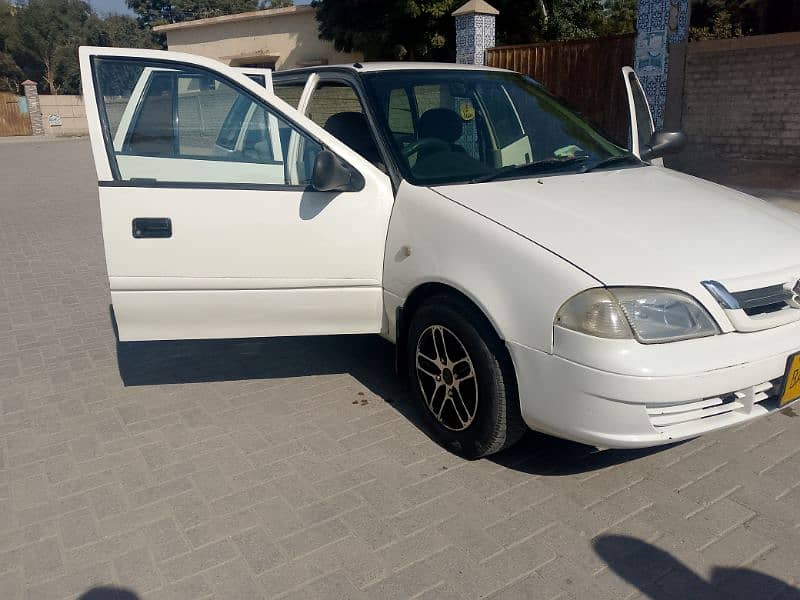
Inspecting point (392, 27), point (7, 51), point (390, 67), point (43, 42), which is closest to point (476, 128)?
point (390, 67)

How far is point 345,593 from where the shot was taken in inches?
95.7

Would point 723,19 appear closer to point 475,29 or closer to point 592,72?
point 475,29

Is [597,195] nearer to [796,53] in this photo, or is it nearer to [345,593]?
[345,593]

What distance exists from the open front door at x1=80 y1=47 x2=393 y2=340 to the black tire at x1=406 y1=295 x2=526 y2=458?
412 millimetres

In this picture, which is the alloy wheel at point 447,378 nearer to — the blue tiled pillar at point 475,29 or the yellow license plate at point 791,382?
the yellow license plate at point 791,382

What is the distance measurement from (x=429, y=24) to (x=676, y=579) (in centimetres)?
1994

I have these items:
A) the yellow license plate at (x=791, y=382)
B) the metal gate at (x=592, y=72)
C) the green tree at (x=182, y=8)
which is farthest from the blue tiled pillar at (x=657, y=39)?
the green tree at (x=182, y=8)

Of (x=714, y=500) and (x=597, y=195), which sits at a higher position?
(x=597, y=195)

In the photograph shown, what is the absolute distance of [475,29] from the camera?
11.9 metres

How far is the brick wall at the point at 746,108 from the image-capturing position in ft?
29.4

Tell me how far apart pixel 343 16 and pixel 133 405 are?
68.2 feet

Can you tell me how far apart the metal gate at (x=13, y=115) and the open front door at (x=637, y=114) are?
37719 mm

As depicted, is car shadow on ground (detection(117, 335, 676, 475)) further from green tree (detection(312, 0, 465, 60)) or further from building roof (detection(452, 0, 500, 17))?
green tree (detection(312, 0, 465, 60))

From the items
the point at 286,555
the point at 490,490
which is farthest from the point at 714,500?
the point at 286,555
